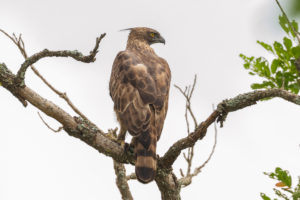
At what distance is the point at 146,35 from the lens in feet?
23.1

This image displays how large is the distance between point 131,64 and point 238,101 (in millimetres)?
1893

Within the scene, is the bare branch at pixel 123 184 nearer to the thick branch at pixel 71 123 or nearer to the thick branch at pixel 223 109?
the thick branch at pixel 71 123

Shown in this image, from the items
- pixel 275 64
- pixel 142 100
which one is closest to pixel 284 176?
pixel 275 64

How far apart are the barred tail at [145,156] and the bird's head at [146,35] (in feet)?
10.7

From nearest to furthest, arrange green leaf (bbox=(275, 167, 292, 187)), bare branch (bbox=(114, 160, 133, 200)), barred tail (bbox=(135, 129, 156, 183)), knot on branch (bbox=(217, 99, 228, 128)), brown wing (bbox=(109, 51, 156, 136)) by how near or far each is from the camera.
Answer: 1. green leaf (bbox=(275, 167, 292, 187))
2. knot on branch (bbox=(217, 99, 228, 128))
3. barred tail (bbox=(135, 129, 156, 183))
4. brown wing (bbox=(109, 51, 156, 136))
5. bare branch (bbox=(114, 160, 133, 200))

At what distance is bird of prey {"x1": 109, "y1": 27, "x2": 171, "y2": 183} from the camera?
12.9 ft

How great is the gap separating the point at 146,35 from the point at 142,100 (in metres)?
2.89

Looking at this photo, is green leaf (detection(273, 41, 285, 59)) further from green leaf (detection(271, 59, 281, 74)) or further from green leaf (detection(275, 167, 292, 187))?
green leaf (detection(275, 167, 292, 187))

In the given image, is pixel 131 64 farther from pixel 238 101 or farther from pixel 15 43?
pixel 238 101

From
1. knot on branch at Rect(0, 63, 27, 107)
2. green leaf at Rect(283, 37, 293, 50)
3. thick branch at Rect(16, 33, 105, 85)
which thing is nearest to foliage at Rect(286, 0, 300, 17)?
thick branch at Rect(16, 33, 105, 85)

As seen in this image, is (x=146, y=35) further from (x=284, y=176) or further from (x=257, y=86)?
(x=284, y=176)

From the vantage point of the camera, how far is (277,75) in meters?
3.67

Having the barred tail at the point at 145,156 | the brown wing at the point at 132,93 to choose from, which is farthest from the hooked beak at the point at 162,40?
the barred tail at the point at 145,156

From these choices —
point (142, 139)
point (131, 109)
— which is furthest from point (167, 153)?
point (131, 109)
